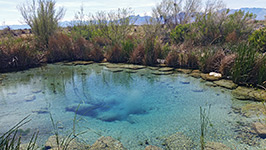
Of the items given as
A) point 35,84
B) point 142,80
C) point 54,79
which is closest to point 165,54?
point 142,80

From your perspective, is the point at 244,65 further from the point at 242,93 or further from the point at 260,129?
the point at 260,129

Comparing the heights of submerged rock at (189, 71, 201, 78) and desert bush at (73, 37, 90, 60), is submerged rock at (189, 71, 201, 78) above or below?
below

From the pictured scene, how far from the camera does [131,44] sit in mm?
7887

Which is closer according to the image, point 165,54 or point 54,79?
point 54,79

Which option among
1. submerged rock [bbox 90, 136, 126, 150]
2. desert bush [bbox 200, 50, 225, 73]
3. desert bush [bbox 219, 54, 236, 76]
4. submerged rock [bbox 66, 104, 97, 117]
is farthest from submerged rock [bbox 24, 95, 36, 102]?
desert bush [bbox 219, 54, 236, 76]

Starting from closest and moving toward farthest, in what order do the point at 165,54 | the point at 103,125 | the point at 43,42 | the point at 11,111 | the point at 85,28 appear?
the point at 103,125, the point at 11,111, the point at 165,54, the point at 43,42, the point at 85,28

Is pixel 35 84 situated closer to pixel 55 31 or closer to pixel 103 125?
pixel 103 125

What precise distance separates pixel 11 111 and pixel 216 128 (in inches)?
155

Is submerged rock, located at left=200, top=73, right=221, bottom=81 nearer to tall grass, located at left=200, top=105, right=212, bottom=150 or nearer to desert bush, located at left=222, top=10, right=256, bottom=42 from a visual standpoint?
tall grass, located at left=200, top=105, right=212, bottom=150

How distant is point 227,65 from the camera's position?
5527mm

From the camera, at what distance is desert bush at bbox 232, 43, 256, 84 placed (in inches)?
190

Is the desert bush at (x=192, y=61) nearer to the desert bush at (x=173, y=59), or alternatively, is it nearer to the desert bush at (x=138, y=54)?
the desert bush at (x=173, y=59)

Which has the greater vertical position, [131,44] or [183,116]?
[131,44]

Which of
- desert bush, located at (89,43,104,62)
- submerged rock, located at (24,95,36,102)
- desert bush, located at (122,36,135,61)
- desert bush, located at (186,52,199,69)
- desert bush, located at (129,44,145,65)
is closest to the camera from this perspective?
submerged rock, located at (24,95,36,102)
